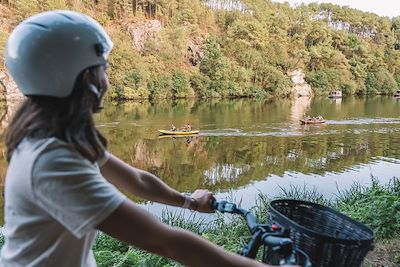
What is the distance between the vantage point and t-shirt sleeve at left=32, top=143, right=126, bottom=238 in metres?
0.93

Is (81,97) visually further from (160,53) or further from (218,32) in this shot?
(218,32)

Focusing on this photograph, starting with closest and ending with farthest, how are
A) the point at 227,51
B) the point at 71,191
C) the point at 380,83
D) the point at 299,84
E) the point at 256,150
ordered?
1. the point at 71,191
2. the point at 256,150
3. the point at 227,51
4. the point at 299,84
5. the point at 380,83

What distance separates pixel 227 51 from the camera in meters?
61.8

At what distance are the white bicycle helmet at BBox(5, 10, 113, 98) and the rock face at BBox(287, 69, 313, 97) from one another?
60974 mm

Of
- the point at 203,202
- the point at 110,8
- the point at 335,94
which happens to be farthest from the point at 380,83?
the point at 203,202

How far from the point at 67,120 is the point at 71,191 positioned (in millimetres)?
181

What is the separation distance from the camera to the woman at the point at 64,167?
0.94 metres

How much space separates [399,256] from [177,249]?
3.40 metres

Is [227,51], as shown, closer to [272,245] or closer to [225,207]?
[225,207]

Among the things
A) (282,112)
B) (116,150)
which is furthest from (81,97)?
(282,112)

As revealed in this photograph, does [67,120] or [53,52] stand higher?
[53,52]

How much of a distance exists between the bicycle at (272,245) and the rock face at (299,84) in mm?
60653

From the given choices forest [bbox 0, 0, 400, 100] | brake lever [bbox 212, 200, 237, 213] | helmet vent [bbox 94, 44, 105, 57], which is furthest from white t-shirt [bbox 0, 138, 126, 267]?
forest [bbox 0, 0, 400, 100]

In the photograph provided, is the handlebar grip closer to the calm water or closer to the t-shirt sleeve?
the t-shirt sleeve
